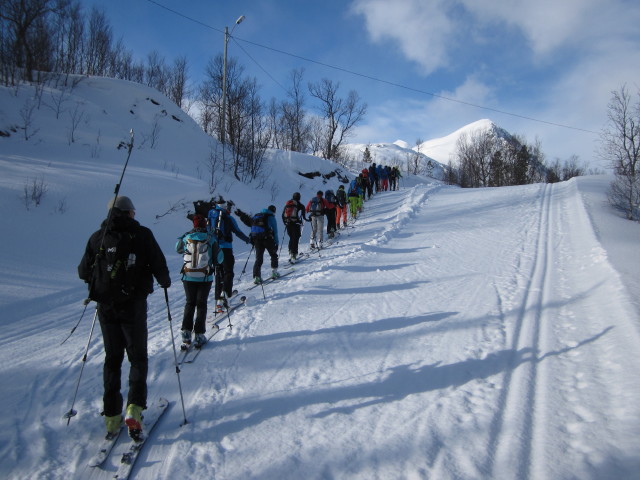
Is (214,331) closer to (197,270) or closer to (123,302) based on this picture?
(197,270)

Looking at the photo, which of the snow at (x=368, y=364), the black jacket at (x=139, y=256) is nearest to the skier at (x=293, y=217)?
the snow at (x=368, y=364)

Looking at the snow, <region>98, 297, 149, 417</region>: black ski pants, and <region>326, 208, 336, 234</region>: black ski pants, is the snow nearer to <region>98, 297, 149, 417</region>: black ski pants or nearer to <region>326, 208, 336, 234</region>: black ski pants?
<region>98, 297, 149, 417</region>: black ski pants

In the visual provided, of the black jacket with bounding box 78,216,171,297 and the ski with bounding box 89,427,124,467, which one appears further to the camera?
the black jacket with bounding box 78,216,171,297

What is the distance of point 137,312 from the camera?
126 inches

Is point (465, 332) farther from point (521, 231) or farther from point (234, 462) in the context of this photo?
point (521, 231)

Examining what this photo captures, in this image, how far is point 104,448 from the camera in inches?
118

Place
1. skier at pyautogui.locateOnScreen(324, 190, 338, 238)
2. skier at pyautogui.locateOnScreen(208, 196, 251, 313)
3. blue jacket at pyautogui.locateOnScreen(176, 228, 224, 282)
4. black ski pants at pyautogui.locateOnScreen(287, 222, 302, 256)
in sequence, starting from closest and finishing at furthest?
1. blue jacket at pyautogui.locateOnScreen(176, 228, 224, 282)
2. skier at pyautogui.locateOnScreen(208, 196, 251, 313)
3. black ski pants at pyautogui.locateOnScreen(287, 222, 302, 256)
4. skier at pyautogui.locateOnScreen(324, 190, 338, 238)

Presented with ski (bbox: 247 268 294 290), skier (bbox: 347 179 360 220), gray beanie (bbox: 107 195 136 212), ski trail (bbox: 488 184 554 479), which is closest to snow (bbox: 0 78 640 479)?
ski trail (bbox: 488 184 554 479)

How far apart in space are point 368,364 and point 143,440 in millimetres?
2495

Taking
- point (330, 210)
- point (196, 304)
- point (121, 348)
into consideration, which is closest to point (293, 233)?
point (330, 210)

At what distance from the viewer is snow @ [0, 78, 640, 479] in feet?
9.29

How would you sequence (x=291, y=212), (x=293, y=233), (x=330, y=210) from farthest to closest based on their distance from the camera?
(x=330, y=210)
(x=293, y=233)
(x=291, y=212)

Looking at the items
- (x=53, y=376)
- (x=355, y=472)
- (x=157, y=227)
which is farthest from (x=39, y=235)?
(x=355, y=472)

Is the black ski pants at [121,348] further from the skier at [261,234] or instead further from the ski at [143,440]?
the skier at [261,234]
